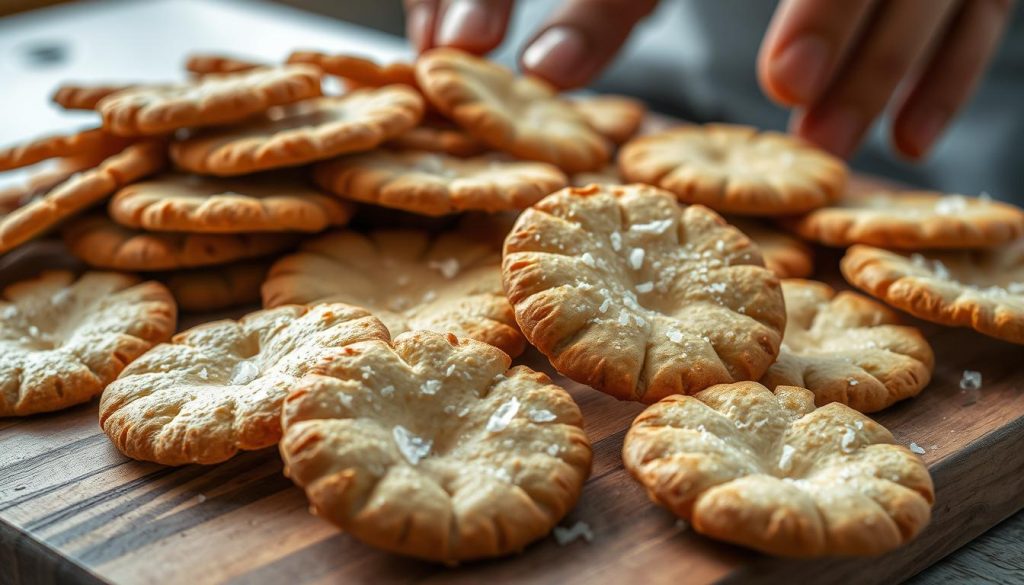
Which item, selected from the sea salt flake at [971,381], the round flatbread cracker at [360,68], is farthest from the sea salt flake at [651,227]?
the round flatbread cracker at [360,68]

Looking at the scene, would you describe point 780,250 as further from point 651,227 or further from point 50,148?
point 50,148

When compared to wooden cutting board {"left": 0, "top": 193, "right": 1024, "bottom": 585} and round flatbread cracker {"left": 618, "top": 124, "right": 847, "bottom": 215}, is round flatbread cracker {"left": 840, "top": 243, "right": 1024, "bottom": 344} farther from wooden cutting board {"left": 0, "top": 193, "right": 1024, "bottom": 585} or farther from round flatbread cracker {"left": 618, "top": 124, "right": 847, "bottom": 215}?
round flatbread cracker {"left": 618, "top": 124, "right": 847, "bottom": 215}

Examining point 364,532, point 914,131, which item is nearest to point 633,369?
point 364,532

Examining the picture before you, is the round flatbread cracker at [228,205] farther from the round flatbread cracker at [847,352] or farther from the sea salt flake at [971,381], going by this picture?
the sea salt flake at [971,381]

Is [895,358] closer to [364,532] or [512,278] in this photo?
[512,278]

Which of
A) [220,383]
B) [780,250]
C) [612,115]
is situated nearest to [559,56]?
[612,115]
